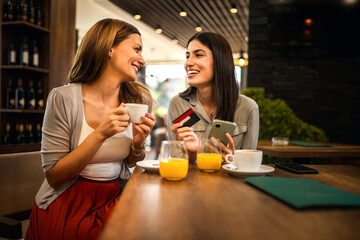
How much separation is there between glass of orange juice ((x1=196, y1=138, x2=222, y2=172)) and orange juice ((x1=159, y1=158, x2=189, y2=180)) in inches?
6.6

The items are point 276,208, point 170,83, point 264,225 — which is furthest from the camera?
point 170,83

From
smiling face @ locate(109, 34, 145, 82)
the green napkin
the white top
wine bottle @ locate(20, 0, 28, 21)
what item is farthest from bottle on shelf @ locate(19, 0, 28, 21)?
the green napkin

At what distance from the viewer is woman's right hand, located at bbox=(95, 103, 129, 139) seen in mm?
1177

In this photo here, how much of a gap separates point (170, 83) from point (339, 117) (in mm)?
9290

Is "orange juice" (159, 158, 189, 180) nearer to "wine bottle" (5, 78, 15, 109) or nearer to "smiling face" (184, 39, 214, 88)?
"smiling face" (184, 39, 214, 88)

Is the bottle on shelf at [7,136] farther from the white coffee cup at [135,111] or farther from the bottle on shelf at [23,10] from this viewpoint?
the white coffee cup at [135,111]

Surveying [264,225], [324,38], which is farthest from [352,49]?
[264,225]

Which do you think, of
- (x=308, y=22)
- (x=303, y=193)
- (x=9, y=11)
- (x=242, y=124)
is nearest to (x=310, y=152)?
(x=242, y=124)

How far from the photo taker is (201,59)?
2.01 meters

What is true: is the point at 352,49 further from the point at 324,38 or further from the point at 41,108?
the point at 41,108

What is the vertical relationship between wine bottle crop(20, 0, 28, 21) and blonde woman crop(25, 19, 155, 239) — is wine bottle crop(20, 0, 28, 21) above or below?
above

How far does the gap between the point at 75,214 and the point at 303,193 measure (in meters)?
0.93

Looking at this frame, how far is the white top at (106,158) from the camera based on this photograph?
1399 mm

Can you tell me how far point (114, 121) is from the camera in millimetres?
1174
